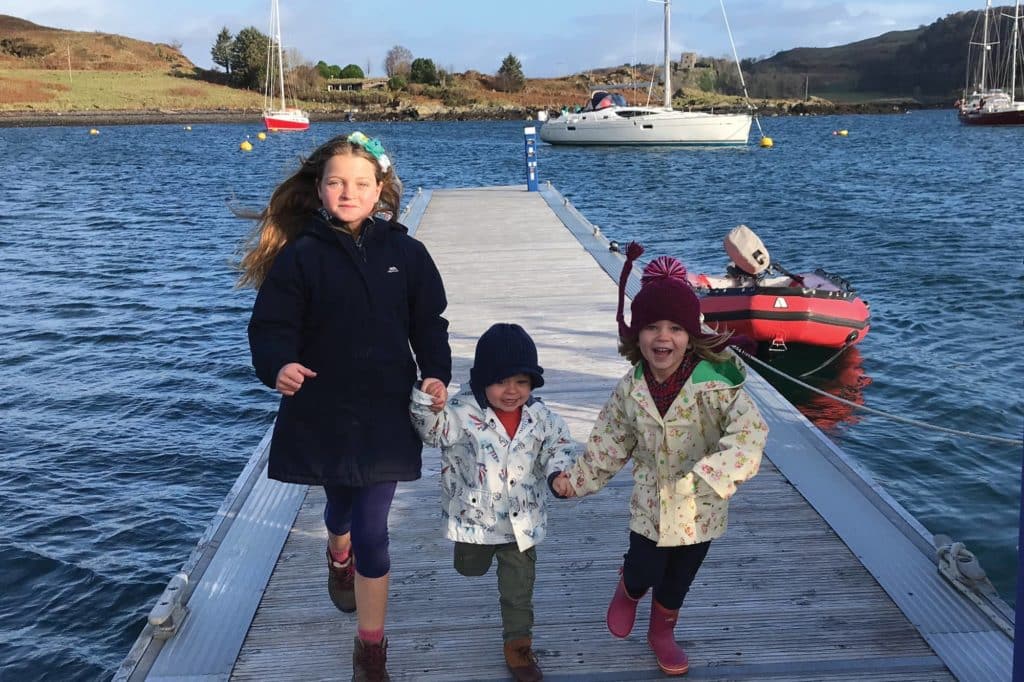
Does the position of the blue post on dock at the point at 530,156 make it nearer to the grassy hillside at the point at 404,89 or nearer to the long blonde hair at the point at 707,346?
the long blonde hair at the point at 707,346

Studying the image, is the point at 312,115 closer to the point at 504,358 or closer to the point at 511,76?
the point at 511,76

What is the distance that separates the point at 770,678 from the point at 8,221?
992 inches

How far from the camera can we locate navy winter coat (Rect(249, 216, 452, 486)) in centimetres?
315

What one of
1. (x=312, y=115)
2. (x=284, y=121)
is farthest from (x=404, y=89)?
(x=284, y=121)

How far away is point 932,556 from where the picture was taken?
4145mm

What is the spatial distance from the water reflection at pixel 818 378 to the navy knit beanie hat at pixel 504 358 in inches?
264

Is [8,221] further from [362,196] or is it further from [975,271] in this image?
[362,196]

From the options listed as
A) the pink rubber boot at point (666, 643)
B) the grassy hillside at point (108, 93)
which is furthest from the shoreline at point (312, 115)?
the pink rubber boot at point (666, 643)

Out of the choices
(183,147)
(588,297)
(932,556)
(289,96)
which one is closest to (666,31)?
(183,147)

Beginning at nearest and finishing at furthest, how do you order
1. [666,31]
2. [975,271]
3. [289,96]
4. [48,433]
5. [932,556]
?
[932,556] < [48,433] < [975,271] < [666,31] < [289,96]

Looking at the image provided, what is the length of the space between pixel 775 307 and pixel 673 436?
21.4 feet

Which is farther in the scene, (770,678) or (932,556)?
(932,556)

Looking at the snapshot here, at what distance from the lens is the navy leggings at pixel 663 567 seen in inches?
130

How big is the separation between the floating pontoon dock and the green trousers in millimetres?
263
